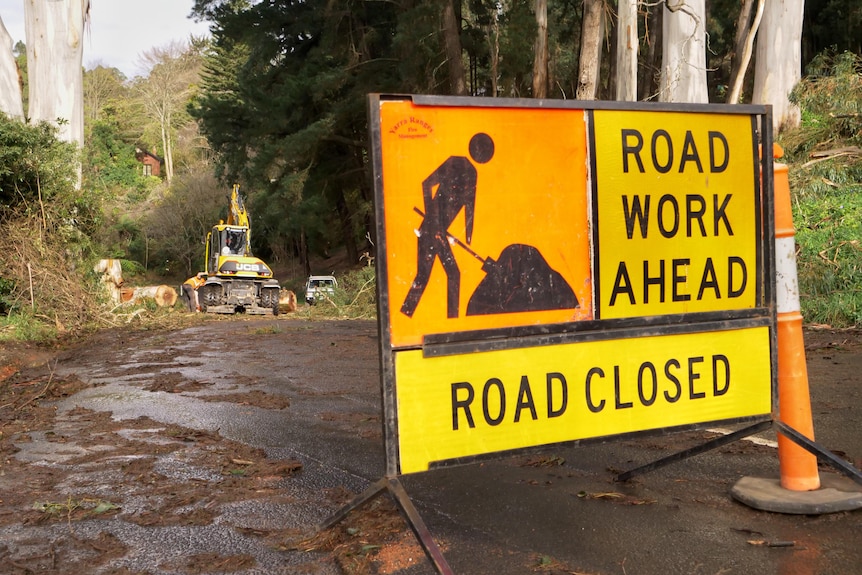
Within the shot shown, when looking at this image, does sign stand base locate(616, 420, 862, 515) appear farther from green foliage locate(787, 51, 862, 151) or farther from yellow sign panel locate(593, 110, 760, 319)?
green foliage locate(787, 51, 862, 151)

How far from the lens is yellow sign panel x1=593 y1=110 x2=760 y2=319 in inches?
147

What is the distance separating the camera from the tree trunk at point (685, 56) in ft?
55.3

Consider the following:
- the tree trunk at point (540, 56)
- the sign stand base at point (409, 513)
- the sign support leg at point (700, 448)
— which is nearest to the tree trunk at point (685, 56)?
the tree trunk at point (540, 56)

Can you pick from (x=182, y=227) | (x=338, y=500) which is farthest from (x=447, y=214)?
(x=182, y=227)

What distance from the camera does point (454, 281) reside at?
3428 millimetres

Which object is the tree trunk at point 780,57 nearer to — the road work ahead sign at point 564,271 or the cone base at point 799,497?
the cone base at point 799,497

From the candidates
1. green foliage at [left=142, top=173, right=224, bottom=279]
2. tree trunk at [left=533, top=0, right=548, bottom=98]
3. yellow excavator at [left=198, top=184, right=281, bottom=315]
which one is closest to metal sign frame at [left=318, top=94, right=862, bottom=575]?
tree trunk at [left=533, top=0, right=548, bottom=98]

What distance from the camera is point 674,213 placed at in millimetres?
3881

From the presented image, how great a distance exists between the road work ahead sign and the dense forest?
79 centimetres

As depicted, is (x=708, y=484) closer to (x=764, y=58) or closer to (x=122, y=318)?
(x=122, y=318)

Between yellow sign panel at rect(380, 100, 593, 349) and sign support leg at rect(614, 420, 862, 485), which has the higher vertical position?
yellow sign panel at rect(380, 100, 593, 349)

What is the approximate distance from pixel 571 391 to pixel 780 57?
1900 centimetres

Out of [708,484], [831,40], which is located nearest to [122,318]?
[708,484]

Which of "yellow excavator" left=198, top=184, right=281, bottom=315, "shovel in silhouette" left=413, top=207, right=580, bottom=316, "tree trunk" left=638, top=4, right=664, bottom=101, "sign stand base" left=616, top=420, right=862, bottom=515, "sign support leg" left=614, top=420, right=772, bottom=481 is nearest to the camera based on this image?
"shovel in silhouette" left=413, top=207, right=580, bottom=316
